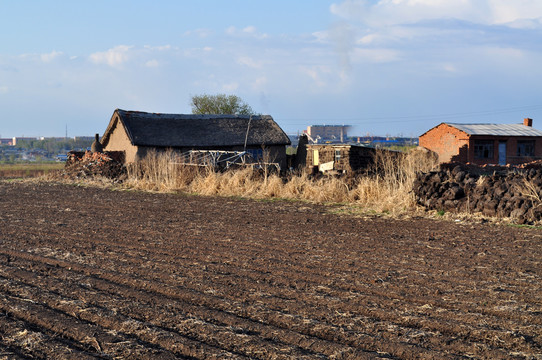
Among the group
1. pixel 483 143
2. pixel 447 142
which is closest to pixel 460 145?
pixel 447 142

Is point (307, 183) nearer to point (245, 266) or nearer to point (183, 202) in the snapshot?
point (183, 202)

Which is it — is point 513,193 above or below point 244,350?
above

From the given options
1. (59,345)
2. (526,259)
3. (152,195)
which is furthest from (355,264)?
(152,195)

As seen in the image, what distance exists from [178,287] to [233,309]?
121 centimetres

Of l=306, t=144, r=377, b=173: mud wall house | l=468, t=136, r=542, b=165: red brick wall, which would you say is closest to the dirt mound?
l=306, t=144, r=377, b=173: mud wall house

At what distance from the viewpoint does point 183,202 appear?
19.8m

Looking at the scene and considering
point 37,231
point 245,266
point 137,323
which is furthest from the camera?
point 37,231

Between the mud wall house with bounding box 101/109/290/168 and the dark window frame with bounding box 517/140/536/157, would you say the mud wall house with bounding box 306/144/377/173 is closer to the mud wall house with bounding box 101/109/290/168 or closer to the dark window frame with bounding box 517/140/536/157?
the mud wall house with bounding box 101/109/290/168

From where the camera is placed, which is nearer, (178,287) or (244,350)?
(244,350)

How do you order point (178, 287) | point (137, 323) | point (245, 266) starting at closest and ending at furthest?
point (137, 323), point (178, 287), point (245, 266)

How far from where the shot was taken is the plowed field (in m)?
5.38

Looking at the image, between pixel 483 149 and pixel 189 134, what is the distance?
74.8 ft

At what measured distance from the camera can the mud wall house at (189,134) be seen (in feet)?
110

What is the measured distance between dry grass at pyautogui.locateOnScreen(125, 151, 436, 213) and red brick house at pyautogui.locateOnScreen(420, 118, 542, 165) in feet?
75.3
